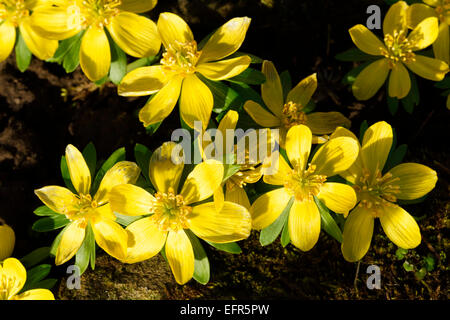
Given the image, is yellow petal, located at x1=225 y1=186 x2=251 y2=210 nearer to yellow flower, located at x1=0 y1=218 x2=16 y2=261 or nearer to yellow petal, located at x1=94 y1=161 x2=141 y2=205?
yellow petal, located at x1=94 y1=161 x2=141 y2=205

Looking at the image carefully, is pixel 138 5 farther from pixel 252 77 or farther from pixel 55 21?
pixel 252 77

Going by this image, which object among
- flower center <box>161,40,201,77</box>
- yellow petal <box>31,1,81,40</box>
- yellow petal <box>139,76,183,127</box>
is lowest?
yellow petal <box>139,76,183,127</box>

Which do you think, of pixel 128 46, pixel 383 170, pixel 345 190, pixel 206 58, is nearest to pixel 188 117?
pixel 206 58

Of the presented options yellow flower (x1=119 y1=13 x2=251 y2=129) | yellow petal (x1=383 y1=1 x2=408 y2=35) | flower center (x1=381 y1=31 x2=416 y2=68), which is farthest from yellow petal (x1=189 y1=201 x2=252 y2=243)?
yellow petal (x1=383 y1=1 x2=408 y2=35)

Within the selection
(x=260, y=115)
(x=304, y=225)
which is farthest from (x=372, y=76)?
(x=304, y=225)

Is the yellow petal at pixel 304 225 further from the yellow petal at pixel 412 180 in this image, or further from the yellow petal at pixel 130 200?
the yellow petal at pixel 130 200

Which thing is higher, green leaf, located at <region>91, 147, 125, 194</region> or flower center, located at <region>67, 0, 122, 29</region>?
flower center, located at <region>67, 0, 122, 29</region>
